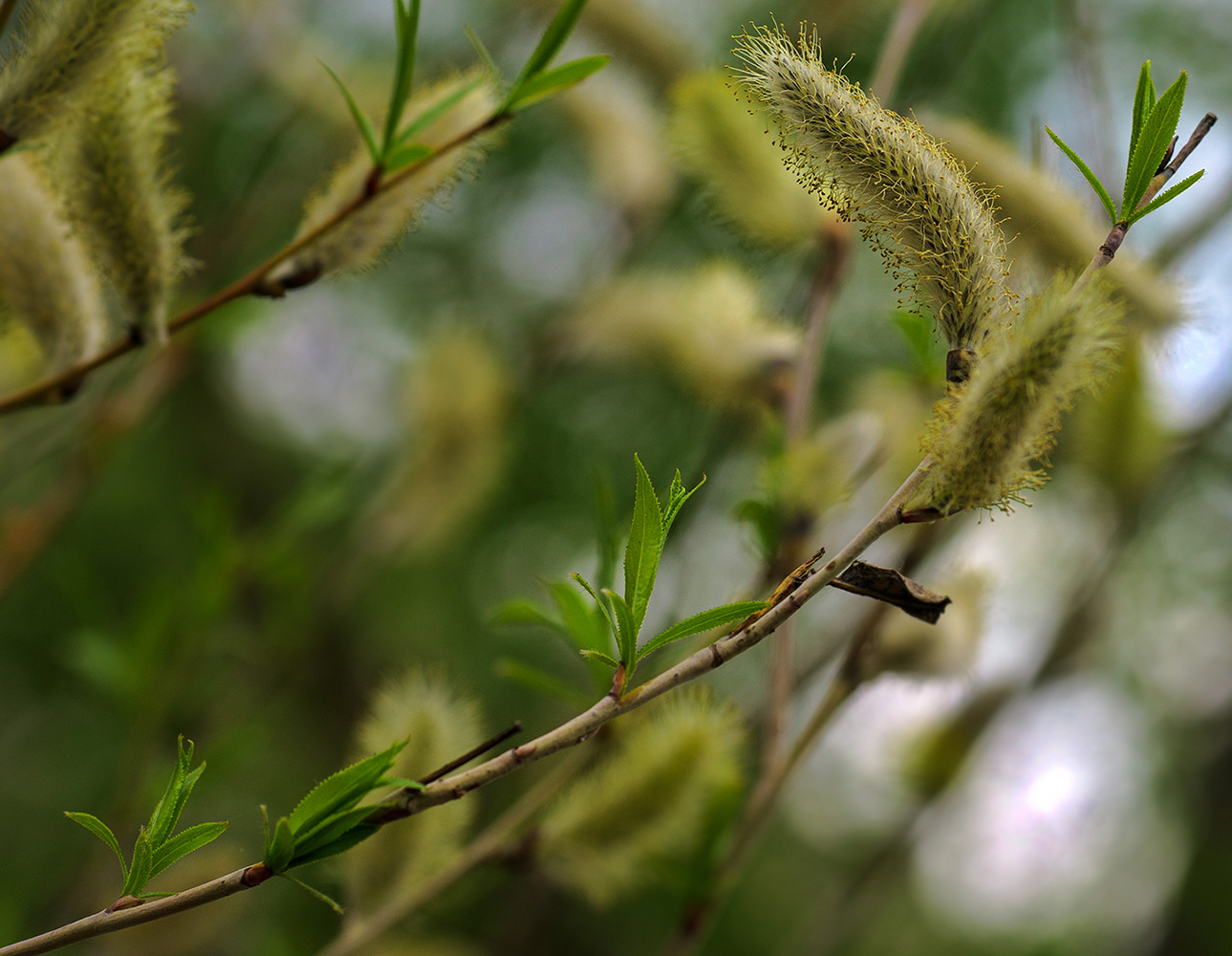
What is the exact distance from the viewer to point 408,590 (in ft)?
7.50

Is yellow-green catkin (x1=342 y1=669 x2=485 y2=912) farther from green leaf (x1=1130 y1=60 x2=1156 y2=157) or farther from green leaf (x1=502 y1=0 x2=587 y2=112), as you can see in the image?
green leaf (x1=1130 y1=60 x2=1156 y2=157)

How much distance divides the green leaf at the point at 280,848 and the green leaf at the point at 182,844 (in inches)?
1.2

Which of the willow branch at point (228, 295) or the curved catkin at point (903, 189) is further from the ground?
the curved catkin at point (903, 189)

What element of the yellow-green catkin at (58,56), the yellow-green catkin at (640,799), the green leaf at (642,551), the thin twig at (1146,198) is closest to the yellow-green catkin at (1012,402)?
the thin twig at (1146,198)

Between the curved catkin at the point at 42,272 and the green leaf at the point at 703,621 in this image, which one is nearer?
the green leaf at the point at 703,621

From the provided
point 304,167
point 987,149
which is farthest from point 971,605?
point 304,167

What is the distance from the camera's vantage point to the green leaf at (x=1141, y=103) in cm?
37

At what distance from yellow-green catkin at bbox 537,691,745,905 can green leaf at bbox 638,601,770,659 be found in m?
0.26

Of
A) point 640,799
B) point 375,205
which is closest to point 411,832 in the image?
point 640,799

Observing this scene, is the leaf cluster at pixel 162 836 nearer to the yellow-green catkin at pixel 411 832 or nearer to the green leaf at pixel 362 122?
the yellow-green catkin at pixel 411 832

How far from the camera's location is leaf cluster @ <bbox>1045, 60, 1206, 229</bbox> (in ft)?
1.21

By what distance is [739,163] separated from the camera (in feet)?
2.47

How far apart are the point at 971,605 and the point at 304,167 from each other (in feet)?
3.09

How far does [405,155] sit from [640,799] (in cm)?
44
